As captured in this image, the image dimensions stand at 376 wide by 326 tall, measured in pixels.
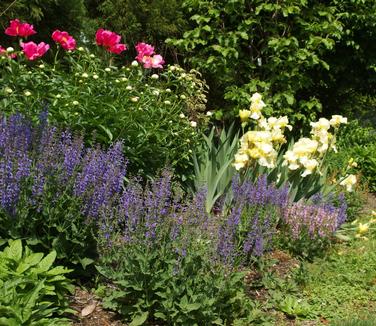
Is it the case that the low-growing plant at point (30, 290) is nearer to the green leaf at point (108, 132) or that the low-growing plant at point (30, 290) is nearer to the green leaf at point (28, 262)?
the green leaf at point (28, 262)

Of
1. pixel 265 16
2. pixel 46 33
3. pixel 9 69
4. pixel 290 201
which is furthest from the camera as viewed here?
pixel 46 33

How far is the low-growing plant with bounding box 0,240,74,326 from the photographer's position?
2842 mm

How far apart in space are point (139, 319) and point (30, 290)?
65 cm

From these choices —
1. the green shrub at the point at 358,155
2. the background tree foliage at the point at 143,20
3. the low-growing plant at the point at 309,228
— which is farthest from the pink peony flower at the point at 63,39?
the background tree foliage at the point at 143,20

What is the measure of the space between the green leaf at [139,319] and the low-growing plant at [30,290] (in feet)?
1.22

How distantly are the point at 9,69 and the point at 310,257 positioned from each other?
9.52ft

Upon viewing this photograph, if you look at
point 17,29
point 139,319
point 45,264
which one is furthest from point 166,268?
point 17,29

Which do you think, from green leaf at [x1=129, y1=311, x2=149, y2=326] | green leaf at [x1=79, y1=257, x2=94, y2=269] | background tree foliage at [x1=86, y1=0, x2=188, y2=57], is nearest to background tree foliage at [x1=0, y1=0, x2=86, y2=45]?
background tree foliage at [x1=86, y1=0, x2=188, y2=57]

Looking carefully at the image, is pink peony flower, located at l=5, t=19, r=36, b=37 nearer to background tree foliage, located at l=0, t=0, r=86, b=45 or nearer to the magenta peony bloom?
the magenta peony bloom

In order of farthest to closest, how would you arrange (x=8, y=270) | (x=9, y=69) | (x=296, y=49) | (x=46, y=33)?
(x=46, y=33)
(x=296, y=49)
(x=9, y=69)
(x=8, y=270)

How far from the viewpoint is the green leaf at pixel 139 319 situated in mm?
3250

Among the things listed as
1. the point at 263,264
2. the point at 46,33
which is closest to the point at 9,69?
the point at 263,264

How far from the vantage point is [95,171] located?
3.50 m

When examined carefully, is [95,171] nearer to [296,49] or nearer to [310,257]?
[310,257]
